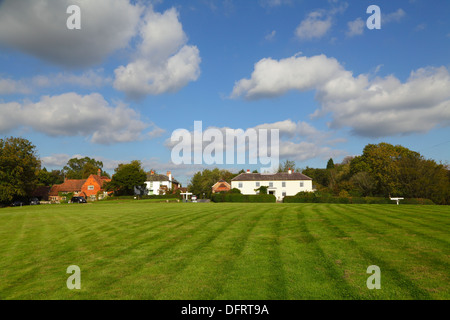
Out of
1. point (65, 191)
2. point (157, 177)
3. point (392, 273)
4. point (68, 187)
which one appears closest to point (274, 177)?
point (157, 177)

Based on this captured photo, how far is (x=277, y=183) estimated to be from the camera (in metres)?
79.0

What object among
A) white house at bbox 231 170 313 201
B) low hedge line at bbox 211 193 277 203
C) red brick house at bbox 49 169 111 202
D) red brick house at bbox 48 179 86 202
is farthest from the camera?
red brick house at bbox 48 179 86 202

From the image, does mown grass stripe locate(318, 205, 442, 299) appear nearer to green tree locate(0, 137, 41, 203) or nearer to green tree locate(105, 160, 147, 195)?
green tree locate(0, 137, 41, 203)

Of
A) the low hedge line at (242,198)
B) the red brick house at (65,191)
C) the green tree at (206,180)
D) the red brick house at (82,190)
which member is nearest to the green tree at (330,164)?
the green tree at (206,180)

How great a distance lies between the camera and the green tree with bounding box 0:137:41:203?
58.4 m

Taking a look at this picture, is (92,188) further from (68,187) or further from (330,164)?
(330,164)

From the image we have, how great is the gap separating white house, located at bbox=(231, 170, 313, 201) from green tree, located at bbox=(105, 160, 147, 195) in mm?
28783

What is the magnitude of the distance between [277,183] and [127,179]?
43.5m

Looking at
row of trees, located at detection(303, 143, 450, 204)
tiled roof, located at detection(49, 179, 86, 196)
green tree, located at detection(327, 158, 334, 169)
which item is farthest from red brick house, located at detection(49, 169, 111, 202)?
green tree, located at detection(327, 158, 334, 169)

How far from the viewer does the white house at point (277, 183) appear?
77.5m

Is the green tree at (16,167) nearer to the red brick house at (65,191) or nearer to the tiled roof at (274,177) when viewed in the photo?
the red brick house at (65,191)

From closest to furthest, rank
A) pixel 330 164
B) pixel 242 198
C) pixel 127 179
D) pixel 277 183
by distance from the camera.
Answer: pixel 242 198 < pixel 277 183 < pixel 127 179 < pixel 330 164

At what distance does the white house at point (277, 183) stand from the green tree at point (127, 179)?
28.8 m
